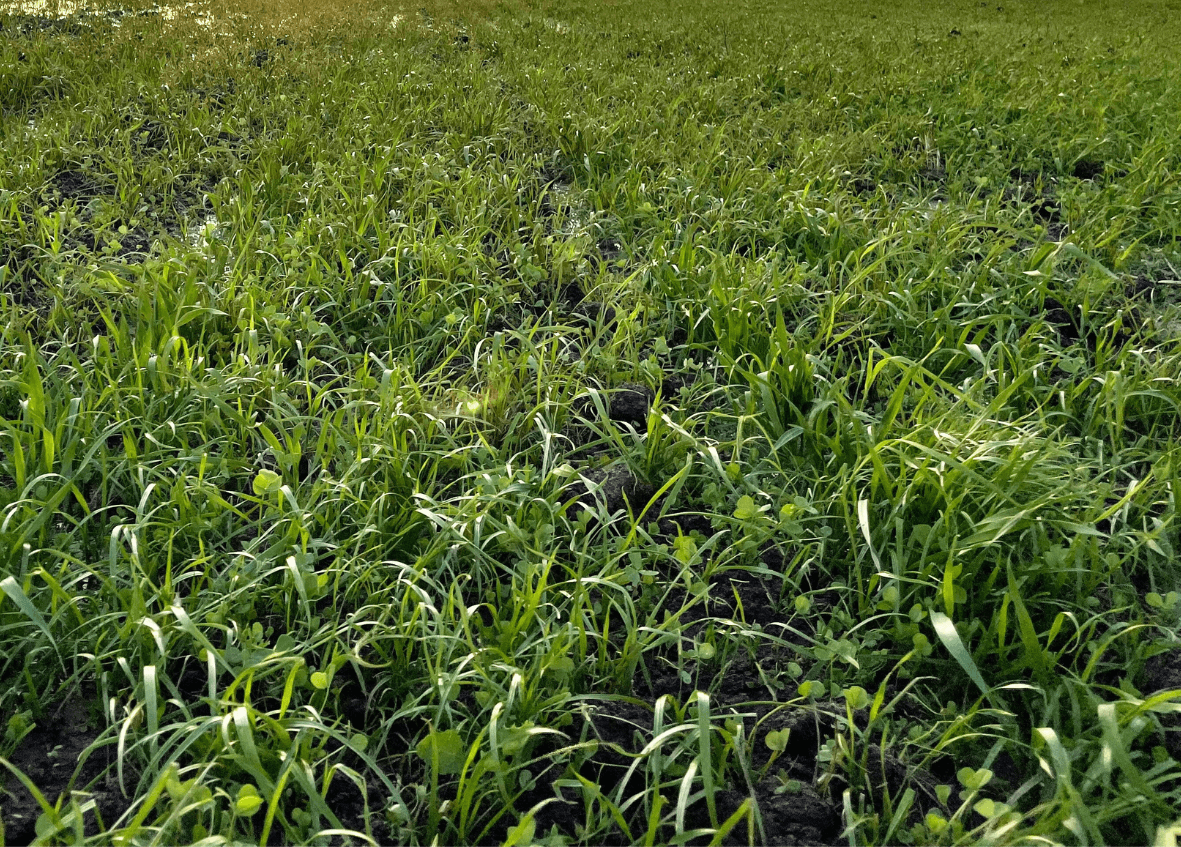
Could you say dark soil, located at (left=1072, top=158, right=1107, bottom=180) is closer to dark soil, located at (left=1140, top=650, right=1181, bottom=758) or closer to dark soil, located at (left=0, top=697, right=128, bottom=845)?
dark soil, located at (left=1140, top=650, right=1181, bottom=758)

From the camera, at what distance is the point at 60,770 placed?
1385mm

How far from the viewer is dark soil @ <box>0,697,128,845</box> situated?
4.28 feet

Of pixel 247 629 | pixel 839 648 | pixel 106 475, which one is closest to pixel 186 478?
pixel 106 475

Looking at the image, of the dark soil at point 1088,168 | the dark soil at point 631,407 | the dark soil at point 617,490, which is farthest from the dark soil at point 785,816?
the dark soil at point 1088,168

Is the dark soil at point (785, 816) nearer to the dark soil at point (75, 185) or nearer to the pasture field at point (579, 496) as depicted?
the pasture field at point (579, 496)

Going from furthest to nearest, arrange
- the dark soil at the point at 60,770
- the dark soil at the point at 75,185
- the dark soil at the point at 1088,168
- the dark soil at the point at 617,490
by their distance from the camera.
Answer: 1. the dark soil at the point at 1088,168
2. the dark soil at the point at 75,185
3. the dark soil at the point at 617,490
4. the dark soil at the point at 60,770

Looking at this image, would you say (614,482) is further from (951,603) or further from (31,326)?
(31,326)

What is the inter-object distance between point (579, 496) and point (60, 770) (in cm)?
110

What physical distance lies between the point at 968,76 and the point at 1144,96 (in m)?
1.24

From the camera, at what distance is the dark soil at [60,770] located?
1.30 m

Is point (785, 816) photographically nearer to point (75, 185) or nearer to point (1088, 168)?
point (75, 185)

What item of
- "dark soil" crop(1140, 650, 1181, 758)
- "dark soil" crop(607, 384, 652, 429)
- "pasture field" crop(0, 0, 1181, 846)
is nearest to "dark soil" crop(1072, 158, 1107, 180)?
"pasture field" crop(0, 0, 1181, 846)

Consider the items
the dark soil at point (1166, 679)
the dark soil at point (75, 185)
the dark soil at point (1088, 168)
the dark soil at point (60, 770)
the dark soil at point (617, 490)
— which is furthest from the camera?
the dark soil at point (1088, 168)

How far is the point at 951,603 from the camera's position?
1592mm
